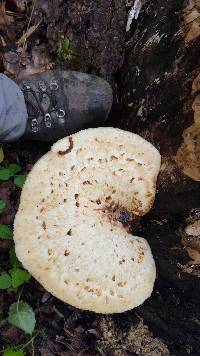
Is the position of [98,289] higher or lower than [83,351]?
higher

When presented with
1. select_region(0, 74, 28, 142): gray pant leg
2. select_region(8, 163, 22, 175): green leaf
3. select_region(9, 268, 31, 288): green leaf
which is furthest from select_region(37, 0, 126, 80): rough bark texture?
select_region(9, 268, 31, 288): green leaf

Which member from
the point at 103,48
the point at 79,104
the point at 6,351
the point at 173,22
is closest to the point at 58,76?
the point at 79,104

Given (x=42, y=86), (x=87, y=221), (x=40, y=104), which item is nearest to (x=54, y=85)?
(x=42, y=86)

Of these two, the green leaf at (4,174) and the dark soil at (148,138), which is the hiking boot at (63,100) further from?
the green leaf at (4,174)

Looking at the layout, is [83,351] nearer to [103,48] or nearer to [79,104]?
[79,104]

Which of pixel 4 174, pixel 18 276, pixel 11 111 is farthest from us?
pixel 4 174

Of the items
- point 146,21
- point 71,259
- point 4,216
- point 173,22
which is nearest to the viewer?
point 71,259

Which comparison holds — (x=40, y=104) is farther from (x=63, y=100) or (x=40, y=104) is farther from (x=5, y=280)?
(x=5, y=280)

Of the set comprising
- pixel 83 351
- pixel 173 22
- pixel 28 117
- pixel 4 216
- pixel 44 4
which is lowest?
pixel 83 351
